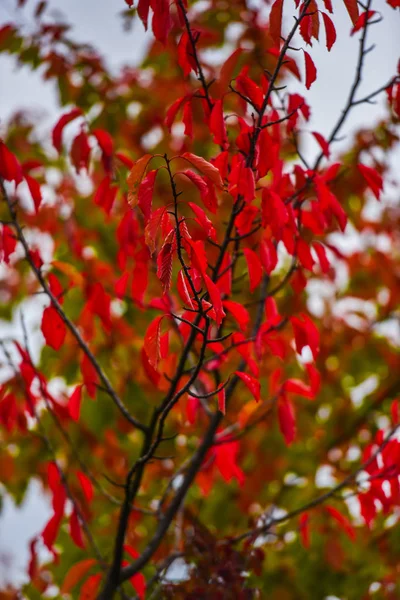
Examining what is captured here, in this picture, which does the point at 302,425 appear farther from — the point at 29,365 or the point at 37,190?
the point at 37,190

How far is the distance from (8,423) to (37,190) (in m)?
0.84

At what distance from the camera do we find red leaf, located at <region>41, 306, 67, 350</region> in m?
1.98

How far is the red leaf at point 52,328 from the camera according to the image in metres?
1.98

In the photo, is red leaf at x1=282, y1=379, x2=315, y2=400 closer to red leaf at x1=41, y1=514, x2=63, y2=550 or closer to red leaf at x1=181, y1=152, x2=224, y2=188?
red leaf at x1=41, y1=514, x2=63, y2=550

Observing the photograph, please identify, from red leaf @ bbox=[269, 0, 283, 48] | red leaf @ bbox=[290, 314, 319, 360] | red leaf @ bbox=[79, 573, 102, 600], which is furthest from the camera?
red leaf @ bbox=[79, 573, 102, 600]

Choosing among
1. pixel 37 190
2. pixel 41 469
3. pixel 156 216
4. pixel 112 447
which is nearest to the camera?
pixel 156 216

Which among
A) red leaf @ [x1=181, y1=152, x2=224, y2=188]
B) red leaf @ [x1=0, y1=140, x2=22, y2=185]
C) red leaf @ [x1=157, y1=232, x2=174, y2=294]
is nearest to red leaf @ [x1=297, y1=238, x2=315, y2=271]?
red leaf @ [x1=181, y1=152, x2=224, y2=188]

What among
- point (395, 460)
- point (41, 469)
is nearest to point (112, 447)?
point (41, 469)

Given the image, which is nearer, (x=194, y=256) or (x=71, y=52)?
(x=194, y=256)

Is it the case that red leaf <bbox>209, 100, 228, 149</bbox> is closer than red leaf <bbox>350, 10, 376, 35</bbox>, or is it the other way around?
red leaf <bbox>209, 100, 228, 149</bbox>

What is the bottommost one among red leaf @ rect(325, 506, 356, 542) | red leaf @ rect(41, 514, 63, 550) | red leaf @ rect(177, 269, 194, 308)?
red leaf @ rect(325, 506, 356, 542)

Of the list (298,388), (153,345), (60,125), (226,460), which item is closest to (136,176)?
(153,345)

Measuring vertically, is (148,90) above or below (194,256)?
above

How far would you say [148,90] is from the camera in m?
4.20
